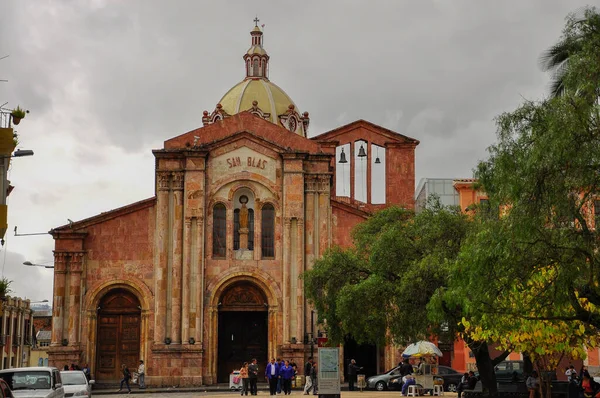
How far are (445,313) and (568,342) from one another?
4.81m

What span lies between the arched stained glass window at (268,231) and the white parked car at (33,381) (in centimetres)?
2246

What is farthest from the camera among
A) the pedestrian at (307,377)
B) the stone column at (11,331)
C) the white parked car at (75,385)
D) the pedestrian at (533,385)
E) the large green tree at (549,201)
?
the stone column at (11,331)

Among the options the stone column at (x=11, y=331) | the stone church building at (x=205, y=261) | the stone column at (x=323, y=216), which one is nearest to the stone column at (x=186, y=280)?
the stone church building at (x=205, y=261)

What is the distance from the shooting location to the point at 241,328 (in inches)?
1880

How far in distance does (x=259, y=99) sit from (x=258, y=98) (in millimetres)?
127

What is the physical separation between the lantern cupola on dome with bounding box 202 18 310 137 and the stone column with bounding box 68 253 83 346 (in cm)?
2089

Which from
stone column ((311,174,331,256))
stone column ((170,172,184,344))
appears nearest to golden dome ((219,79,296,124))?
stone column ((311,174,331,256))

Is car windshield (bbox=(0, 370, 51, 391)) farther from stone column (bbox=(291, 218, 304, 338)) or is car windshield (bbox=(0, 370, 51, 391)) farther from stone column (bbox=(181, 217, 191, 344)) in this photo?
stone column (bbox=(291, 218, 304, 338))

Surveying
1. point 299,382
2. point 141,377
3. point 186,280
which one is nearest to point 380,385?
point 299,382

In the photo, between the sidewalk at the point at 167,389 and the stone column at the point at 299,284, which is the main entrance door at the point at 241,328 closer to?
the sidewalk at the point at 167,389

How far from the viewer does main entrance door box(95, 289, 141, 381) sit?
153 ft

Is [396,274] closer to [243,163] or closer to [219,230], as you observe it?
[219,230]

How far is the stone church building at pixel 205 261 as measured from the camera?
151ft

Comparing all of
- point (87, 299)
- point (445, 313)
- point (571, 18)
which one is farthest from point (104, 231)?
point (571, 18)
